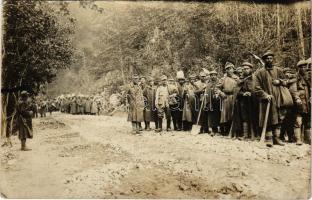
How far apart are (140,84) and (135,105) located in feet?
1.65

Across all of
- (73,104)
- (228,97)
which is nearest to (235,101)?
(228,97)

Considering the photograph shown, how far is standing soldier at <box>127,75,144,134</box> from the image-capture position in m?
8.84

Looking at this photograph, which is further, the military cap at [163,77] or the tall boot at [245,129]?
the military cap at [163,77]

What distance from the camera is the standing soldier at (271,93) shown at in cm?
767

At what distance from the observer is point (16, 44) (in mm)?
7777

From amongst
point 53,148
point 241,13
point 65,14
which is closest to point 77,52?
point 65,14

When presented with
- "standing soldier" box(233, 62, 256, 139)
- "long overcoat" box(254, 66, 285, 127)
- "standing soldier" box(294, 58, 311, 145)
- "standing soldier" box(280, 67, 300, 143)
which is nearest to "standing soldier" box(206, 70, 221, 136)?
"standing soldier" box(233, 62, 256, 139)

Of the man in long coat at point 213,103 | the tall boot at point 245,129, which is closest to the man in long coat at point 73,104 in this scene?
the man in long coat at point 213,103

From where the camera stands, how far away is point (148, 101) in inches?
376

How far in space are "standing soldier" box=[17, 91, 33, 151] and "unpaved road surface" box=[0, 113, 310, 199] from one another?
0.34ft

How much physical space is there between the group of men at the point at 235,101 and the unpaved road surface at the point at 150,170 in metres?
0.39

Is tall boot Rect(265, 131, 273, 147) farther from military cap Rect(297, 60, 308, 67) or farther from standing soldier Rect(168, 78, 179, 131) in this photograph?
standing soldier Rect(168, 78, 179, 131)

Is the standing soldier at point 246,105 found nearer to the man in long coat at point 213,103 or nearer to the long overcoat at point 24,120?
the man in long coat at point 213,103

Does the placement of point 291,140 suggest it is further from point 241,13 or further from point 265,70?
point 241,13
